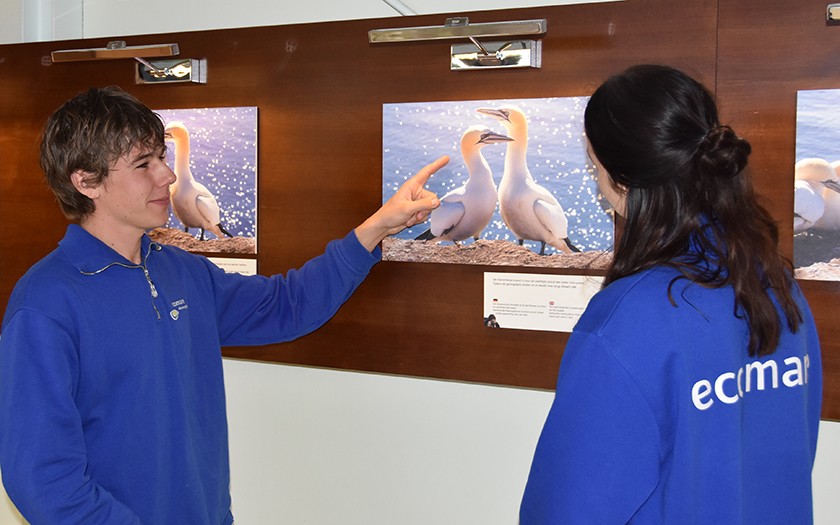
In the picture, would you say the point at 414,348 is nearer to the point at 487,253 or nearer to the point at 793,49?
the point at 487,253

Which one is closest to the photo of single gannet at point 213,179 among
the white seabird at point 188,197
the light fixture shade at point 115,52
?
the white seabird at point 188,197

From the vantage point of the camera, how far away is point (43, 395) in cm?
133

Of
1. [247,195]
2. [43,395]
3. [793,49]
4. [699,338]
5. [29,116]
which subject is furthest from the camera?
[29,116]

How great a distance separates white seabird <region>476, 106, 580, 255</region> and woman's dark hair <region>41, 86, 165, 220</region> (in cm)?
85

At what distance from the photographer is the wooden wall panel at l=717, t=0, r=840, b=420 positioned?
1.69 meters

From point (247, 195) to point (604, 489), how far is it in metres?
1.55

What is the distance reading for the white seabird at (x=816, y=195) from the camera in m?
1.68

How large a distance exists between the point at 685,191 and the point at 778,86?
858mm

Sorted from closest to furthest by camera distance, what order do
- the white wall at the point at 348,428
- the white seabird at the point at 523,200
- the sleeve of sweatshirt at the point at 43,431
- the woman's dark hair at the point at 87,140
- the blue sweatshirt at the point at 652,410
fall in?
1. the blue sweatshirt at the point at 652,410
2. the sleeve of sweatshirt at the point at 43,431
3. the woman's dark hair at the point at 87,140
4. the white seabird at the point at 523,200
5. the white wall at the point at 348,428

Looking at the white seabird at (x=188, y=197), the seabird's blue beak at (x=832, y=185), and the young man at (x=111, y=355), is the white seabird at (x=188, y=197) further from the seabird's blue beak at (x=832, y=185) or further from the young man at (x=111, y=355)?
the seabird's blue beak at (x=832, y=185)

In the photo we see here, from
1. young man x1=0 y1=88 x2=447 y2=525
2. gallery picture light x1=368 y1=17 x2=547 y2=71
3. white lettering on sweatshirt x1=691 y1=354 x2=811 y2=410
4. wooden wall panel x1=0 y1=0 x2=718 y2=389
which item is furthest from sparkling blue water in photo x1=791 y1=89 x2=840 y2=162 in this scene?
young man x1=0 y1=88 x2=447 y2=525

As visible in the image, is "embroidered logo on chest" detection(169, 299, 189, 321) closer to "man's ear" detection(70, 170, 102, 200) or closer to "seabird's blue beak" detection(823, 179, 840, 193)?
"man's ear" detection(70, 170, 102, 200)

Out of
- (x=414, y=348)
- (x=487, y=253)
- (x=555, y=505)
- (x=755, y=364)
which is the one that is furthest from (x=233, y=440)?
(x=755, y=364)

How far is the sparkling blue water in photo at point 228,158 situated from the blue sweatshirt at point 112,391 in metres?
0.54
